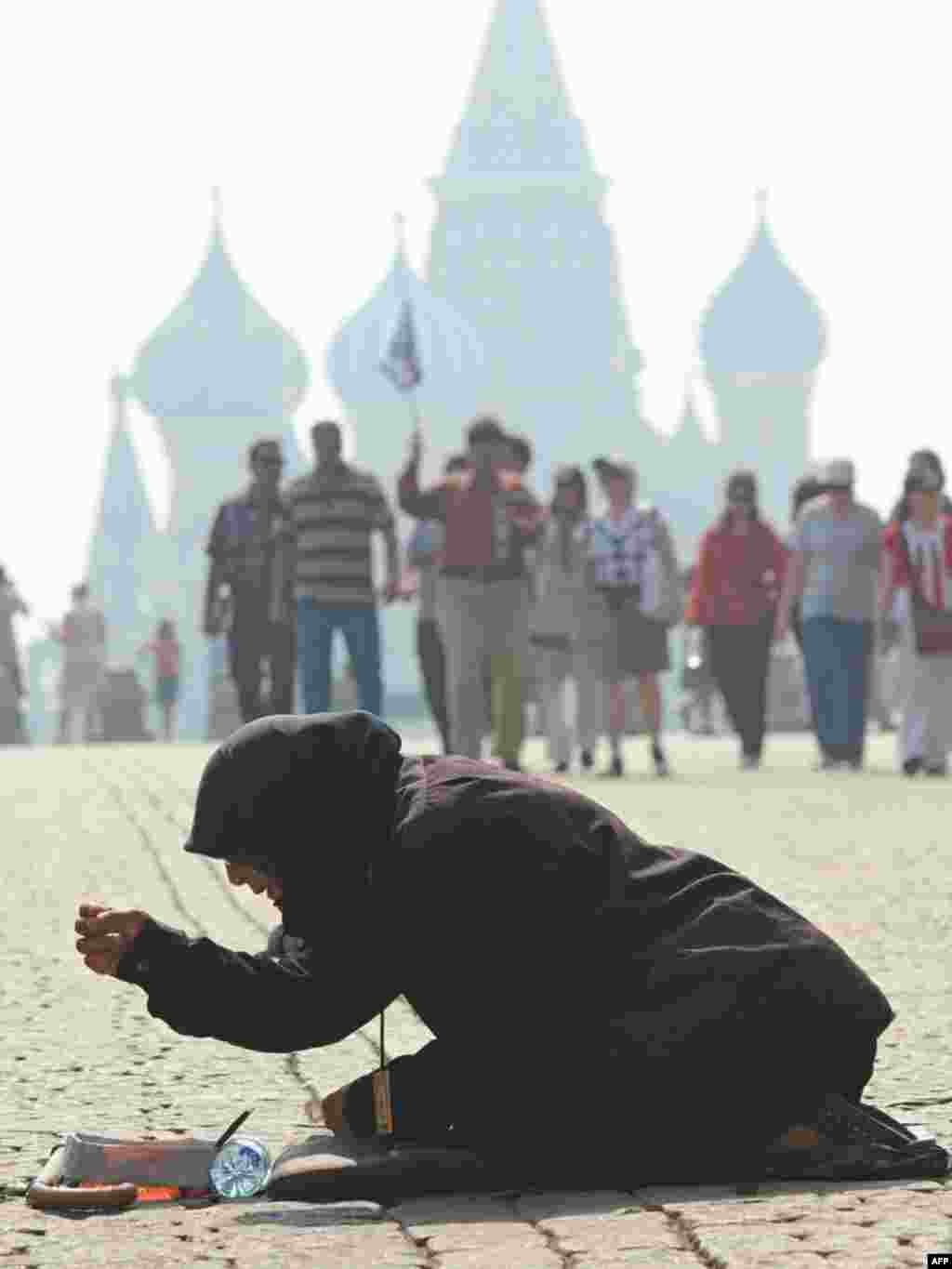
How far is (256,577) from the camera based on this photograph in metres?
15.3

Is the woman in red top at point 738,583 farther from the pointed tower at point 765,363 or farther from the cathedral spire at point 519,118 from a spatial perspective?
the cathedral spire at point 519,118

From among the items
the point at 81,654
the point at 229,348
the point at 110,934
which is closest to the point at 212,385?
the point at 229,348

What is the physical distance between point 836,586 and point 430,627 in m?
1.89

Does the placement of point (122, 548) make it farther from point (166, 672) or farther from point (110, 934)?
point (110, 934)

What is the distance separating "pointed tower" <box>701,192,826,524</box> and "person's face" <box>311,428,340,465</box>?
119 metres

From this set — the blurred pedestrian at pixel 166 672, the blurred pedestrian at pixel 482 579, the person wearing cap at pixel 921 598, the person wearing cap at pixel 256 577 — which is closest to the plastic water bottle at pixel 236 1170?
the blurred pedestrian at pixel 482 579

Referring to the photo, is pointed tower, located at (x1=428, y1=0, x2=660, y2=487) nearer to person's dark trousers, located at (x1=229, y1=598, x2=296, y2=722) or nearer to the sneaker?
person's dark trousers, located at (x1=229, y1=598, x2=296, y2=722)

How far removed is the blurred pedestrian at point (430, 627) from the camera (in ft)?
52.5

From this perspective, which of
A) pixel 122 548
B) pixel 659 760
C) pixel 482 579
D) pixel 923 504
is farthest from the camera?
pixel 122 548

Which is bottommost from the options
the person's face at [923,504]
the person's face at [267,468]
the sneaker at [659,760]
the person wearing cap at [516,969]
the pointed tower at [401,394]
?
the sneaker at [659,760]

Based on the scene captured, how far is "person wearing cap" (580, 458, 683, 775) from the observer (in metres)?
15.3

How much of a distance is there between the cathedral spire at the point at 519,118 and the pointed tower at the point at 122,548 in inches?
645

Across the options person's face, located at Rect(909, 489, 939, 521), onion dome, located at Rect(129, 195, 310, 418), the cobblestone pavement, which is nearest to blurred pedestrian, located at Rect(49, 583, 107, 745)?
person's face, located at Rect(909, 489, 939, 521)

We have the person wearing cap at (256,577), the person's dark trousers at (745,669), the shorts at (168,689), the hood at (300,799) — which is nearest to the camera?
the hood at (300,799)
